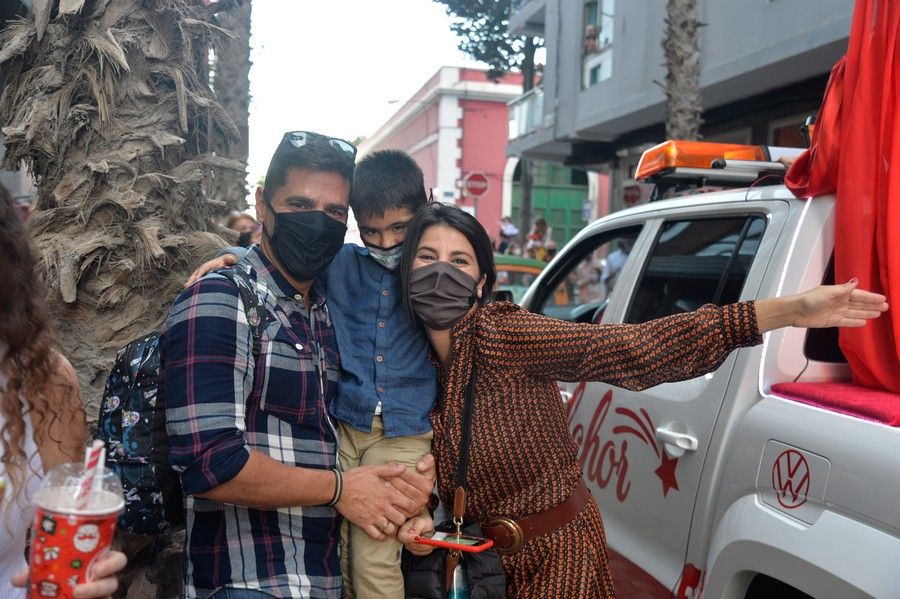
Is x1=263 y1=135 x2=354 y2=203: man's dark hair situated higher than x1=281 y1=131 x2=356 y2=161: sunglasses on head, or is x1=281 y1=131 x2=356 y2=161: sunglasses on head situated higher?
x1=281 y1=131 x2=356 y2=161: sunglasses on head

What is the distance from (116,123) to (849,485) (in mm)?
2375

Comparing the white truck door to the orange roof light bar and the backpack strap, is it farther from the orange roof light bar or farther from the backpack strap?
the backpack strap

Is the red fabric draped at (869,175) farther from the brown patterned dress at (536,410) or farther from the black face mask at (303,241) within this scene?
the black face mask at (303,241)

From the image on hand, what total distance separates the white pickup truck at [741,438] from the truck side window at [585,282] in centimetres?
22

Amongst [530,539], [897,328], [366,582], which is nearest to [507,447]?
[530,539]

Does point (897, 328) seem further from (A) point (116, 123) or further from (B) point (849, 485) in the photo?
(A) point (116, 123)

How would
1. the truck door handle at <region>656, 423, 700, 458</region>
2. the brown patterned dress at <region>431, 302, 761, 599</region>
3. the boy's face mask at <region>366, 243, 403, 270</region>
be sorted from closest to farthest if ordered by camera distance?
the brown patterned dress at <region>431, 302, 761, 599</region> → the boy's face mask at <region>366, 243, 403, 270</region> → the truck door handle at <region>656, 423, 700, 458</region>

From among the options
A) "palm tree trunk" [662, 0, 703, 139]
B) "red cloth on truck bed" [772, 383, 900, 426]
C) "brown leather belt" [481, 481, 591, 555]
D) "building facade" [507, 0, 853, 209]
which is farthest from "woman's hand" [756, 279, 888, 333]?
"building facade" [507, 0, 853, 209]

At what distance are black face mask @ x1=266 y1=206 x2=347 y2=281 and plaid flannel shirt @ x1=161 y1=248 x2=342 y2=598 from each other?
0.16 feet

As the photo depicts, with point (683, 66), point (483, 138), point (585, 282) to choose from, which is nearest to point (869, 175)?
point (683, 66)

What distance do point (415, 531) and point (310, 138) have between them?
978 mm

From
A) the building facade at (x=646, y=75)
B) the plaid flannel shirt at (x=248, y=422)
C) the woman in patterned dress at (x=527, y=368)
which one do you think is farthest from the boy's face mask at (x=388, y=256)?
the building facade at (x=646, y=75)

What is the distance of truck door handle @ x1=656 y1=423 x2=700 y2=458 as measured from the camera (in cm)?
265

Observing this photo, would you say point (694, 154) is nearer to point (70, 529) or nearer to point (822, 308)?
point (822, 308)
